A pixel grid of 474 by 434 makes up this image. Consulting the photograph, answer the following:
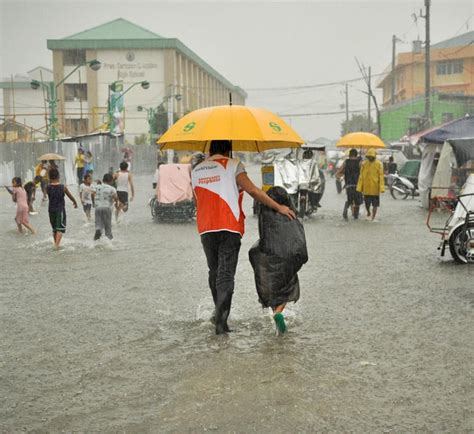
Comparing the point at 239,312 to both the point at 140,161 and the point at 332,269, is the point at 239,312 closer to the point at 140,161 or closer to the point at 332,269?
the point at 332,269

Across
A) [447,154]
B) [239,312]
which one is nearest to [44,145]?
[447,154]

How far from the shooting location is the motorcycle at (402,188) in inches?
1033

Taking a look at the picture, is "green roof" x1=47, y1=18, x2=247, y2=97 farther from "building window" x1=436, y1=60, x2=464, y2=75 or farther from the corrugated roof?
"building window" x1=436, y1=60, x2=464, y2=75

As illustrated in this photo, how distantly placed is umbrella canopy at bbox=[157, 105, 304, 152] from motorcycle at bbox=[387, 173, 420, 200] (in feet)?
66.1

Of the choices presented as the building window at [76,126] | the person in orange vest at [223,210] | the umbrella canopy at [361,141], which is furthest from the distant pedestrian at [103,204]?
the building window at [76,126]

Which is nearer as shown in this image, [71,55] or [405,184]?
[405,184]

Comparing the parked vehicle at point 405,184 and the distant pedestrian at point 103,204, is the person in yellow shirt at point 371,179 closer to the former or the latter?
the distant pedestrian at point 103,204

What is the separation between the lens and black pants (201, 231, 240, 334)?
20.7 feet

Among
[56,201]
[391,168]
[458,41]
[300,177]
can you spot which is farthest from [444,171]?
[458,41]

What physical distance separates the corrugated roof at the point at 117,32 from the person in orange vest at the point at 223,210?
68.0 metres

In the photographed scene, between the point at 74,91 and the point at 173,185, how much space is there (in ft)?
193

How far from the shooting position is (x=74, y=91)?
7394 centimetres

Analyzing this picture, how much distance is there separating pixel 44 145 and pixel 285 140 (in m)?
28.3

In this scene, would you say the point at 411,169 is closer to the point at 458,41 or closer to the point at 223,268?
the point at 223,268
